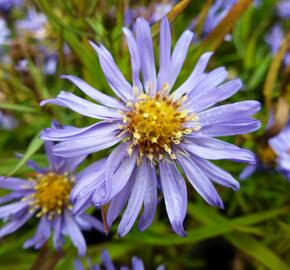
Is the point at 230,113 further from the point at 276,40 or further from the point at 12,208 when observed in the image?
the point at 276,40

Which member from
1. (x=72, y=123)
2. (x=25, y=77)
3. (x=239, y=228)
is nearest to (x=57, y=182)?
(x=72, y=123)

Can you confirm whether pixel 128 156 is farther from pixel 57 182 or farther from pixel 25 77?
pixel 25 77

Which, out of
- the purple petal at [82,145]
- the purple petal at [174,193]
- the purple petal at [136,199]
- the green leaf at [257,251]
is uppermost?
the purple petal at [82,145]

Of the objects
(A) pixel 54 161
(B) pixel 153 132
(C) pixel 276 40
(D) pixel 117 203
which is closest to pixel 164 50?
(B) pixel 153 132

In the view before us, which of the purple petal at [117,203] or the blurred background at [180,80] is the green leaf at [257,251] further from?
the purple petal at [117,203]

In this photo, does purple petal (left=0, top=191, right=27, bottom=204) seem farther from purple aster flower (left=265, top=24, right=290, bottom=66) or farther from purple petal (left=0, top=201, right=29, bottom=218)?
purple aster flower (left=265, top=24, right=290, bottom=66)

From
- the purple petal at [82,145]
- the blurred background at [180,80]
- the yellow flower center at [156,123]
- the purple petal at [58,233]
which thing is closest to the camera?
the purple petal at [82,145]

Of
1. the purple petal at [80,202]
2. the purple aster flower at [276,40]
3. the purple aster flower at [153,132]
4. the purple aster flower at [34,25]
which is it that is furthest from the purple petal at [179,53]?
the purple aster flower at [34,25]
